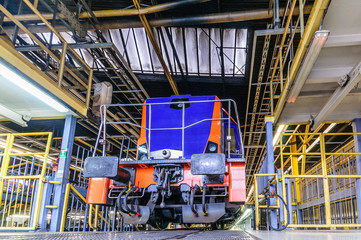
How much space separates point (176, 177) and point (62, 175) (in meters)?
3.32

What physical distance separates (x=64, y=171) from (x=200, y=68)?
6.62 metres

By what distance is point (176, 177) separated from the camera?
16.0 ft

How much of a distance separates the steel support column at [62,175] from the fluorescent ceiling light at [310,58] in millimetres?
5100

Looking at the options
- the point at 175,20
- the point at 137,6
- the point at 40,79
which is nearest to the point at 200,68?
the point at 175,20

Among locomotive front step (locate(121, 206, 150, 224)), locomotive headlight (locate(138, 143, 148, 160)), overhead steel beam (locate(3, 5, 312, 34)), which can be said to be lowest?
locomotive front step (locate(121, 206, 150, 224))

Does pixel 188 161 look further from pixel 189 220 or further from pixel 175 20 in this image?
pixel 175 20

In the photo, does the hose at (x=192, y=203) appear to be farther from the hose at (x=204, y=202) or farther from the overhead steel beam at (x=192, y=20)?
the overhead steel beam at (x=192, y=20)

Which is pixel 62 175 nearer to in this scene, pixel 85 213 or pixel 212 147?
pixel 85 213

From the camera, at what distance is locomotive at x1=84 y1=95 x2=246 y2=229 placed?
14.7 ft

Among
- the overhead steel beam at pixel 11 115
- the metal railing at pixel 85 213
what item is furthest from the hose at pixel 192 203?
the overhead steel beam at pixel 11 115

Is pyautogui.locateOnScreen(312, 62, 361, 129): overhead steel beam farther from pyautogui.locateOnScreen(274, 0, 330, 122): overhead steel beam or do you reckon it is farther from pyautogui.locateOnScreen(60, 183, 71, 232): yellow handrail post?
pyautogui.locateOnScreen(60, 183, 71, 232): yellow handrail post

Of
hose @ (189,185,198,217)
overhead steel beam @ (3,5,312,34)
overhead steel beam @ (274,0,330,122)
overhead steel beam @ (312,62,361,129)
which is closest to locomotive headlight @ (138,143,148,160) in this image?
hose @ (189,185,198,217)

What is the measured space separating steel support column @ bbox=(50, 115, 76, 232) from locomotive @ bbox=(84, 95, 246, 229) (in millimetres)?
2042

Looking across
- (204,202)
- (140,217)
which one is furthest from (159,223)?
(204,202)
